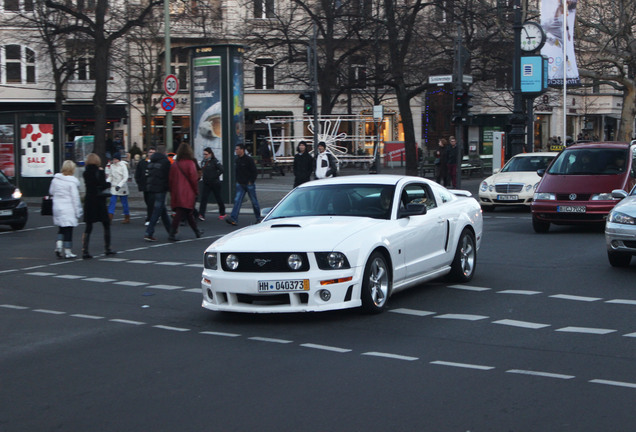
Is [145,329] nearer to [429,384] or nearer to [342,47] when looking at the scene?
[429,384]

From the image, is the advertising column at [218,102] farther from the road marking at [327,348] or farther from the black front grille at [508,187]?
the road marking at [327,348]

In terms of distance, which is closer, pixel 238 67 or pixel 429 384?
pixel 429 384

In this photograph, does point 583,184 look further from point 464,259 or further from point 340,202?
point 340,202

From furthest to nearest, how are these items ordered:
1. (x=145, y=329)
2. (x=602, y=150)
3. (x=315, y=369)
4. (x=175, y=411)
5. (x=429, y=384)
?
(x=602, y=150) < (x=145, y=329) < (x=315, y=369) < (x=429, y=384) < (x=175, y=411)

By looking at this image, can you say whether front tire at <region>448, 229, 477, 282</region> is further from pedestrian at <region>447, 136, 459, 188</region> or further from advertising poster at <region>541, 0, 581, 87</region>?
advertising poster at <region>541, 0, 581, 87</region>

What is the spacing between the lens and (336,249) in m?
8.73

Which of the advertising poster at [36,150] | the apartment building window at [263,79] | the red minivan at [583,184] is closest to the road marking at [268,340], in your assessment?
the red minivan at [583,184]

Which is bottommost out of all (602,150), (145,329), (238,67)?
(145,329)

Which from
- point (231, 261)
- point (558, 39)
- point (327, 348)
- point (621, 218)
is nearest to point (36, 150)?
point (558, 39)

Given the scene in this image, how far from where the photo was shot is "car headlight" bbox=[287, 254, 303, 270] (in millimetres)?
8719

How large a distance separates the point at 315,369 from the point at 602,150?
13.5 metres

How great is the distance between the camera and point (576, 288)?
1101 centimetres

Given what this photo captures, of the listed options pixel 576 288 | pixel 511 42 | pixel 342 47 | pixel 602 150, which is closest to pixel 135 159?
pixel 342 47

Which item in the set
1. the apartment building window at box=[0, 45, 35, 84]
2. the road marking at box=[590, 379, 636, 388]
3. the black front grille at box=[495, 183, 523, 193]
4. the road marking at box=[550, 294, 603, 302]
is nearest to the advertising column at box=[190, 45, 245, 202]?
the black front grille at box=[495, 183, 523, 193]
